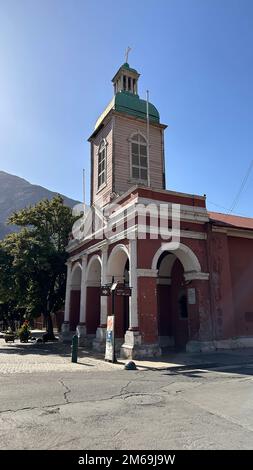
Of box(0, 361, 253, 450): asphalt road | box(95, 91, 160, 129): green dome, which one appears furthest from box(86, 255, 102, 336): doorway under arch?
box(0, 361, 253, 450): asphalt road

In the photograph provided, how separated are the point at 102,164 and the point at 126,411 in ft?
60.7

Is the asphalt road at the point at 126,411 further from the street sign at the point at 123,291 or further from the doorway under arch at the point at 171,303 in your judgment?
the doorway under arch at the point at 171,303

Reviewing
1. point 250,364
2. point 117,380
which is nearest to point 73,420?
point 117,380

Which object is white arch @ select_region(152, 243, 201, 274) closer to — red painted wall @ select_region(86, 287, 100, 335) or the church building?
the church building

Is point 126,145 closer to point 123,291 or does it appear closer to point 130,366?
point 123,291

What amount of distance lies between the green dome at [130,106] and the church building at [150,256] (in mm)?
79

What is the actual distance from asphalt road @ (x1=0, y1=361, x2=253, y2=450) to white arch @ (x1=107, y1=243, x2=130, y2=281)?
25.0 ft

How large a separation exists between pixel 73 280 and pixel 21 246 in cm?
436

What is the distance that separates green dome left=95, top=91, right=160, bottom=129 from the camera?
22652 mm

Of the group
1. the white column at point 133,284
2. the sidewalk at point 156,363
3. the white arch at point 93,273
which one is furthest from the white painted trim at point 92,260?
the sidewalk at point 156,363

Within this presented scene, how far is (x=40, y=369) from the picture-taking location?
40.1 ft

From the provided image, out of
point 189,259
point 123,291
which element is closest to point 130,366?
point 123,291

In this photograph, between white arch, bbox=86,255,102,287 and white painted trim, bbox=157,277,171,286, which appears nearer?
white painted trim, bbox=157,277,171,286

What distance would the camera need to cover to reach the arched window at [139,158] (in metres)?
22.1
